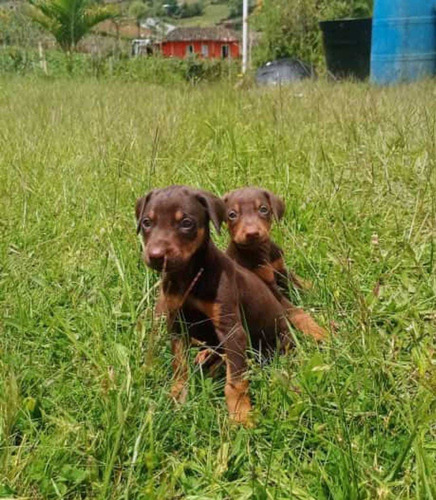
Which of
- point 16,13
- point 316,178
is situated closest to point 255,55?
point 16,13

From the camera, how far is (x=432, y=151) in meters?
3.53

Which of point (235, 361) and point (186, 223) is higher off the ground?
point (186, 223)

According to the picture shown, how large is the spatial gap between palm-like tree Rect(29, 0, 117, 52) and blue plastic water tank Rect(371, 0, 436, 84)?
9431mm

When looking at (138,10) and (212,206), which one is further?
(138,10)

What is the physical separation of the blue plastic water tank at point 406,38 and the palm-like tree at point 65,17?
30.9 feet

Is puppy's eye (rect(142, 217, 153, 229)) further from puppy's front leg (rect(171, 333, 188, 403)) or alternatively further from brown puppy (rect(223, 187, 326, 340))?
brown puppy (rect(223, 187, 326, 340))

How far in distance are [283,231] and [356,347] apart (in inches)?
47.9

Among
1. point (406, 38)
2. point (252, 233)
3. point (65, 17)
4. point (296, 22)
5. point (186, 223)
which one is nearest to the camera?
point (186, 223)

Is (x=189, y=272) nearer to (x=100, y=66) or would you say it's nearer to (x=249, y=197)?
(x=249, y=197)

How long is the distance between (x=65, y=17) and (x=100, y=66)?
7.32 metres

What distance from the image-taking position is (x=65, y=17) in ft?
60.4

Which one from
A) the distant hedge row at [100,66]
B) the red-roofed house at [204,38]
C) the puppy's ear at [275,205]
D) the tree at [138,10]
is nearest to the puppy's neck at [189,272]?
the puppy's ear at [275,205]

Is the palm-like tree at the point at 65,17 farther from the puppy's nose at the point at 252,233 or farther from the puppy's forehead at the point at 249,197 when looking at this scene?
the puppy's nose at the point at 252,233

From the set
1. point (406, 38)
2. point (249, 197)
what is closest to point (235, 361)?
point (249, 197)
